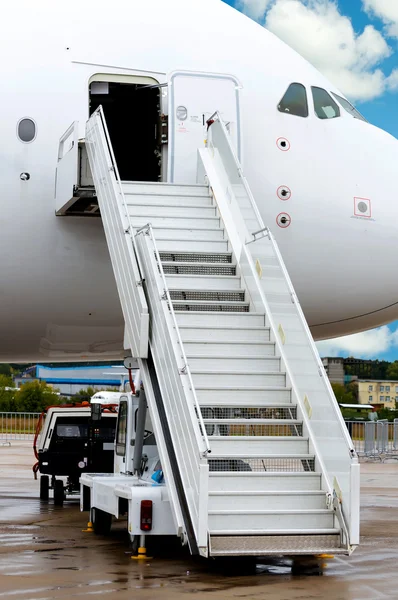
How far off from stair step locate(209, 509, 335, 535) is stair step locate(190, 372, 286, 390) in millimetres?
1535

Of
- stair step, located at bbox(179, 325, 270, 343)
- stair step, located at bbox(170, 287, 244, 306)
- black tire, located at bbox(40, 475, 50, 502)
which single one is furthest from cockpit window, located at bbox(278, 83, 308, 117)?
black tire, located at bbox(40, 475, 50, 502)

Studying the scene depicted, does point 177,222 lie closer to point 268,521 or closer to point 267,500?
point 267,500

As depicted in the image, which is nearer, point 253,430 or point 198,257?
point 253,430

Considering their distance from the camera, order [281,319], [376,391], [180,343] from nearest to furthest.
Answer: [180,343], [281,319], [376,391]

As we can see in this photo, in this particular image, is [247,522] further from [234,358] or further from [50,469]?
[50,469]

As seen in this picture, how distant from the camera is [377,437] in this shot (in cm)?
3422

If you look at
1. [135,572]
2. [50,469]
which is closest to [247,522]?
[135,572]

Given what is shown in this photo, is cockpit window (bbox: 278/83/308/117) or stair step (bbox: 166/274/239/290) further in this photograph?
cockpit window (bbox: 278/83/308/117)

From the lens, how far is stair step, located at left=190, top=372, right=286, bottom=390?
10.3 meters

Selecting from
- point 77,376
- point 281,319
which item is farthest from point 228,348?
point 77,376

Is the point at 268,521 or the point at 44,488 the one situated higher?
the point at 268,521

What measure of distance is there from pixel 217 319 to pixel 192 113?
2985 mm

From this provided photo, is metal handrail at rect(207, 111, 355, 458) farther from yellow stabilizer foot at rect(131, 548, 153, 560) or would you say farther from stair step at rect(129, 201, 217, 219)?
yellow stabilizer foot at rect(131, 548, 153, 560)

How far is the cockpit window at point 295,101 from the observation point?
1319 cm
